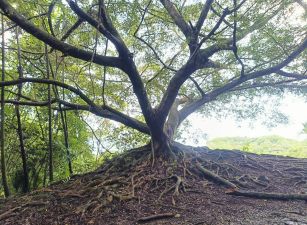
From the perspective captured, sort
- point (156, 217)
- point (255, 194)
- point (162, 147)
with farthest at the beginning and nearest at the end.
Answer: point (162, 147), point (255, 194), point (156, 217)

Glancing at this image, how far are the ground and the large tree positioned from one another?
0.83 metres

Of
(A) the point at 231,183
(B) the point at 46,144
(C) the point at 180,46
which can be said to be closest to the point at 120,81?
(C) the point at 180,46

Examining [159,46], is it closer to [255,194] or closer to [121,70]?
[121,70]

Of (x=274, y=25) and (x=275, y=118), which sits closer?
(x=274, y=25)

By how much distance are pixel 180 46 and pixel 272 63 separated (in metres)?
2.82

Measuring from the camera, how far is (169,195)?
5516mm

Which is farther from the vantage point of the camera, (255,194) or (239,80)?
(239,80)

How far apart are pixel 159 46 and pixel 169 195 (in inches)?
163

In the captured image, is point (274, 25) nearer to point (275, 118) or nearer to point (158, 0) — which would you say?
point (158, 0)

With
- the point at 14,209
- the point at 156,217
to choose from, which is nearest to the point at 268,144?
the point at 156,217

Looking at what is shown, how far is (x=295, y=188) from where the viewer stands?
6.23 m

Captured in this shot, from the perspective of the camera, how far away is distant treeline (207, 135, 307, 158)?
1606cm

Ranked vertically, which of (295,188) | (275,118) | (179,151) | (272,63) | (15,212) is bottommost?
(295,188)

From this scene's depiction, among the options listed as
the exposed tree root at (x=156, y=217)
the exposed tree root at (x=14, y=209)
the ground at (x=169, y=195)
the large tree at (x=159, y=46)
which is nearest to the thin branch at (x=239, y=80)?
the large tree at (x=159, y=46)
